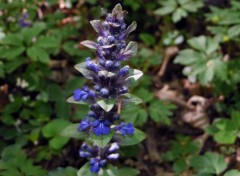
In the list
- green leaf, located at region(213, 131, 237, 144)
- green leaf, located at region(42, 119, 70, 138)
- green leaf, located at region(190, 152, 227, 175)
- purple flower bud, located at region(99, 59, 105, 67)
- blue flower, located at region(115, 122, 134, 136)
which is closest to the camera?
purple flower bud, located at region(99, 59, 105, 67)

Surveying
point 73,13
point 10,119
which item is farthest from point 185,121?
point 73,13

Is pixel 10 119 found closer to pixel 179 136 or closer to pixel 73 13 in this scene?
pixel 179 136

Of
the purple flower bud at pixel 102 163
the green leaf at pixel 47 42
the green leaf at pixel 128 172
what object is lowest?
the green leaf at pixel 128 172

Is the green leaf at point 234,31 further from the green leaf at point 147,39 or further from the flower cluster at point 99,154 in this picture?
the flower cluster at point 99,154

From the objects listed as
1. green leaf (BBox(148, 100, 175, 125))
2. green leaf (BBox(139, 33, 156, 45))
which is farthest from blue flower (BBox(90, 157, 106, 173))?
green leaf (BBox(139, 33, 156, 45))

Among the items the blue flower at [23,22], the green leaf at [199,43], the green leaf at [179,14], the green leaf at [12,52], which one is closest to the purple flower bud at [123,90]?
the green leaf at [12,52]

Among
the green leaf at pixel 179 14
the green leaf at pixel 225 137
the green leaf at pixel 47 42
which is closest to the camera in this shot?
the green leaf at pixel 225 137

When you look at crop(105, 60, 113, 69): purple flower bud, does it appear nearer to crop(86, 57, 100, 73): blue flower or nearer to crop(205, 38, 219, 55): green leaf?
crop(86, 57, 100, 73): blue flower

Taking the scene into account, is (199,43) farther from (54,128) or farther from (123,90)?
(123,90)
